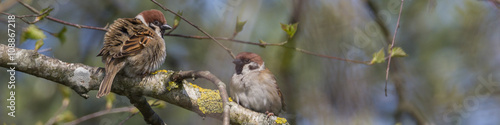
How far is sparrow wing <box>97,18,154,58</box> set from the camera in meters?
2.73

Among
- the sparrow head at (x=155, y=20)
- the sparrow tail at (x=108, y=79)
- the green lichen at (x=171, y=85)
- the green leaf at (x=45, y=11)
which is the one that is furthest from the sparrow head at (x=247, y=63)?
the green leaf at (x=45, y=11)

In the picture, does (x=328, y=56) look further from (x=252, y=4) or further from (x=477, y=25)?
(x=477, y=25)

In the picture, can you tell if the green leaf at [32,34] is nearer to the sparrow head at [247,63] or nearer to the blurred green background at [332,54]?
the blurred green background at [332,54]

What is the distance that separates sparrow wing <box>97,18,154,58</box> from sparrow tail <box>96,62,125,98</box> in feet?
0.25

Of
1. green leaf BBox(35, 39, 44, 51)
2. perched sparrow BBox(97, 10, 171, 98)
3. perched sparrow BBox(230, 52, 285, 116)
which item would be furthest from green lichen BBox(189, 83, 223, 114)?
green leaf BBox(35, 39, 44, 51)

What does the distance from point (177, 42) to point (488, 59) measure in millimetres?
3485

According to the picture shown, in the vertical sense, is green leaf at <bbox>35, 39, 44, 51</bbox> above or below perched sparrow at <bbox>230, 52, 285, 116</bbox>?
above

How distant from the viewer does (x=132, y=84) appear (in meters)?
2.57

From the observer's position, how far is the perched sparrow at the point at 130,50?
264 centimetres

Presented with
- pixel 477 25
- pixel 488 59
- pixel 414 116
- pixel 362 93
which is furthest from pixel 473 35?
pixel 362 93

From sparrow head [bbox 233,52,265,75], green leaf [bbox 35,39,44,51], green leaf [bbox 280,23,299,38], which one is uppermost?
green leaf [bbox 280,23,299,38]

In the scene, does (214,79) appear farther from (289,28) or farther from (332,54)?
(332,54)

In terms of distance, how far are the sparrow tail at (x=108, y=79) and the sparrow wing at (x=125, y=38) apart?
0.08m

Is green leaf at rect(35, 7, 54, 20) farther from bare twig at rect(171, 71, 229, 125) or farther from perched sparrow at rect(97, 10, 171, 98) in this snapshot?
bare twig at rect(171, 71, 229, 125)
